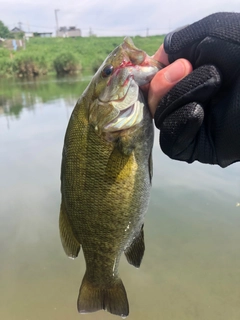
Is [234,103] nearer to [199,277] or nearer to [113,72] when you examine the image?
[113,72]

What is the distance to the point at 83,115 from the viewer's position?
1.93 m

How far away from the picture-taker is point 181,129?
1750mm

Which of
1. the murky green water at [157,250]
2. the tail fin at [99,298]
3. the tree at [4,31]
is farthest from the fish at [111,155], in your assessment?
the tree at [4,31]

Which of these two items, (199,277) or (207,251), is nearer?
(199,277)

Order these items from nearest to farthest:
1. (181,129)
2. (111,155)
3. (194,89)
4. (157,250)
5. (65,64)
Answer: (194,89)
(181,129)
(111,155)
(157,250)
(65,64)

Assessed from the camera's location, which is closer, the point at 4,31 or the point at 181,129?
the point at 181,129

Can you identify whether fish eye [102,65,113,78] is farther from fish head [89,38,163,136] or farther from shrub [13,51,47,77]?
shrub [13,51,47,77]

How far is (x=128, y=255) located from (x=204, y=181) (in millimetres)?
4697

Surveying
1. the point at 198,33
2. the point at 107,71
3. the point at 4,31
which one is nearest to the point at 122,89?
the point at 107,71

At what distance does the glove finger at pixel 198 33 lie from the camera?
1.59 meters

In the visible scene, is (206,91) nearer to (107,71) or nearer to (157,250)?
(107,71)

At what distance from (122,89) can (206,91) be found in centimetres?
46

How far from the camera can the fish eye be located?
1880mm

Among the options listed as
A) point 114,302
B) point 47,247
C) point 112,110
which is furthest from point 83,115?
point 47,247
